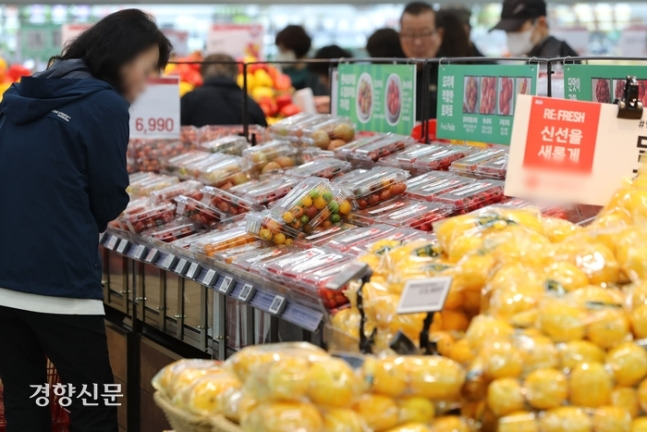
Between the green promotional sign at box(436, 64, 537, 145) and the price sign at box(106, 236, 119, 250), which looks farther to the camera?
the price sign at box(106, 236, 119, 250)

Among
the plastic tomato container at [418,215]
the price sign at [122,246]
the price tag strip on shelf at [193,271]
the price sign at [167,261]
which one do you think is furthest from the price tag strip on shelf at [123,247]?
the plastic tomato container at [418,215]

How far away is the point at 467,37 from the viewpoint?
21.1ft

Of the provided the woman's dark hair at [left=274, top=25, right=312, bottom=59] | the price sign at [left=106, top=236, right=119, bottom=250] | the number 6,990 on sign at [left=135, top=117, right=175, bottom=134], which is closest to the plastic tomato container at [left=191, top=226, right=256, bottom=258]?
the price sign at [left=106, top=236, right=119, bottom=250]

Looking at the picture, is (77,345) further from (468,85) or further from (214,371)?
(468,85)

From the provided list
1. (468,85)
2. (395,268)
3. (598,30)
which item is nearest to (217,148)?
(468,85)

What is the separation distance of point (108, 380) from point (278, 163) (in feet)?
4.55

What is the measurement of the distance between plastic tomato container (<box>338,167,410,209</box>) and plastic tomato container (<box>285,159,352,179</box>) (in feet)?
0.89

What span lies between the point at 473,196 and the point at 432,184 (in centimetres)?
27

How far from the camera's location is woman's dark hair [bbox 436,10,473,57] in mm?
6320

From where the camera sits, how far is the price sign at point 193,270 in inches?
128

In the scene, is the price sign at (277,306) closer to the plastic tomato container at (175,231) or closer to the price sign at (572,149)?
the price sign at (572,149)

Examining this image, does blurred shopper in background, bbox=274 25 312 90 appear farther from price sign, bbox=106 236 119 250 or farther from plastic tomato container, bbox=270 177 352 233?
plastic tomato container, bbox=270 177 352 233

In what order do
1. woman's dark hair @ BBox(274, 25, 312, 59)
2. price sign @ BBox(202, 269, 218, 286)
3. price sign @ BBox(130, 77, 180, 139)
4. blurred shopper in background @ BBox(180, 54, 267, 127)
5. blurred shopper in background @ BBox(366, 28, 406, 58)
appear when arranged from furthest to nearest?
woman's dark hair @ BBox(274, 25, 312, 59), blurred shopper in background @ BBox(366, 28, 406, 58), blurred shopper in background @ BBox(180, 54, 267, 127), price sign @ BBox(130, 77, 180, 139), price sign @ BBox(202, 269, 218, 286)

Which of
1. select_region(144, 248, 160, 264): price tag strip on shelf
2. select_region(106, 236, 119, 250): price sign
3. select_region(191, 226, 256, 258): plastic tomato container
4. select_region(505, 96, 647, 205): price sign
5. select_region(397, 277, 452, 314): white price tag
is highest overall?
select_region(505, 96, 647, 205): price sign
